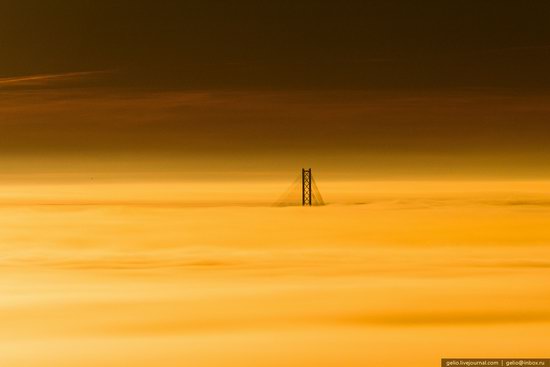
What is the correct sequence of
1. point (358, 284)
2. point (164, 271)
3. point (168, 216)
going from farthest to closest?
point (168, 216)
point (164, 271)
point (358, 284)

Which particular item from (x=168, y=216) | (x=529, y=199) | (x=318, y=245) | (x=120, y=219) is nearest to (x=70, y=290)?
(x=318, y=245)

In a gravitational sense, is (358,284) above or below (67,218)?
below

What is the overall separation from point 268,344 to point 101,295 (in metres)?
2.93

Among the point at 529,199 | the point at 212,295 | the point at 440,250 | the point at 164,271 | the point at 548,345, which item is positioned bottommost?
the point at 548,345

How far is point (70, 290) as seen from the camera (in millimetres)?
11422

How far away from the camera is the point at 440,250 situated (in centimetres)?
1680

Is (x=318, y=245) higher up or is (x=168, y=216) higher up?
(x=168, y=216)

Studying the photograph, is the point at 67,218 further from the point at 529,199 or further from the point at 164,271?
the point at 529,199

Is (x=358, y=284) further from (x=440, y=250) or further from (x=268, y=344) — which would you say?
(x=440, y=250)

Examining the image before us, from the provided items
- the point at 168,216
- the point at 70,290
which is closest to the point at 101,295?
the point at 70,290

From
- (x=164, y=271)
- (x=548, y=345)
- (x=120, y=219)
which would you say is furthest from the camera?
(x=120, y=219)

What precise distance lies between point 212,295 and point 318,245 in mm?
6972

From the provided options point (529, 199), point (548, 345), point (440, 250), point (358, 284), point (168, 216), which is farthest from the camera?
point (529, 199)

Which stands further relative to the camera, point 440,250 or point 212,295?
point 440,250
